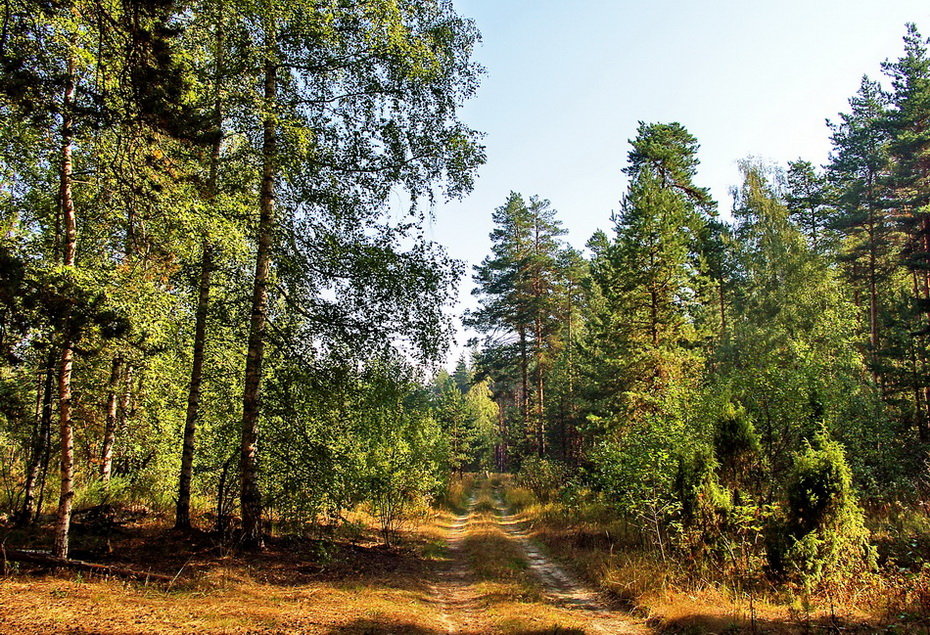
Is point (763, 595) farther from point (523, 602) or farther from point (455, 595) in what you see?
point (455, 595)

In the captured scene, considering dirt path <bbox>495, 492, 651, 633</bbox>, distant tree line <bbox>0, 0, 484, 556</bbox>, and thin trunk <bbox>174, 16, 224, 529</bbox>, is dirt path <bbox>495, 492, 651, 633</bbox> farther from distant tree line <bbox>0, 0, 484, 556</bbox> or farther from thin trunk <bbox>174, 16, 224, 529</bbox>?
thin trunk <bbox>174, 16, 224, 529</bbox>

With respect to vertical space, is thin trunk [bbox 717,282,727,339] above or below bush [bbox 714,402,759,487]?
above

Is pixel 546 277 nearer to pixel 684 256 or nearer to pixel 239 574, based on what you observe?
pixel 684 256

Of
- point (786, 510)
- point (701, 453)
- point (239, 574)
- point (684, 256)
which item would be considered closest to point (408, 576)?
point (239, 574)

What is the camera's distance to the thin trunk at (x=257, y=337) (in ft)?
28.5

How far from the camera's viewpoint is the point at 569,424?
36.0m

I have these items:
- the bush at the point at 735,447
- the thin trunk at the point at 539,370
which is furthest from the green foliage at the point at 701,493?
the thin trunk at the point at 539,370

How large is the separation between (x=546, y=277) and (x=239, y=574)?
25366 millimetres

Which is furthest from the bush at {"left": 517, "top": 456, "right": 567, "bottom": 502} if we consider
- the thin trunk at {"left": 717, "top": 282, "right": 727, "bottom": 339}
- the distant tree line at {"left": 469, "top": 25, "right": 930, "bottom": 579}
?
the thin trunk at {"left": 717, "top": 282, "right": 727, "bottom": 339}

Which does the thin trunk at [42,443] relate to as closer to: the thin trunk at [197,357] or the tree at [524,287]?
the thin trunk at [197,357]

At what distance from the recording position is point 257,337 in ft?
29.1

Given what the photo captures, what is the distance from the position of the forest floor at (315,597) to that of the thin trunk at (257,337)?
92 cm

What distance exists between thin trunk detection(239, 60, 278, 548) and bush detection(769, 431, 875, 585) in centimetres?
973

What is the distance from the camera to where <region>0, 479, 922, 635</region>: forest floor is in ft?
18.6
